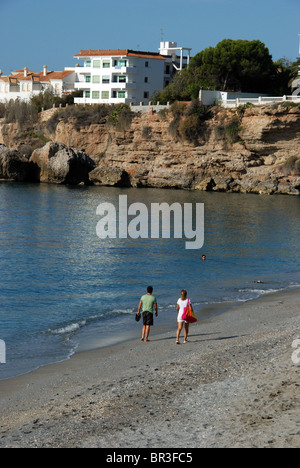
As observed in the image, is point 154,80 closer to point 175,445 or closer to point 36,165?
point 36,165

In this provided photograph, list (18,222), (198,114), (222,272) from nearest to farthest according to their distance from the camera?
(222,272), (18,222), (198,114)

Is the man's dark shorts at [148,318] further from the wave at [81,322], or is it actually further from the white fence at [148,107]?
the white fence at [148,107]

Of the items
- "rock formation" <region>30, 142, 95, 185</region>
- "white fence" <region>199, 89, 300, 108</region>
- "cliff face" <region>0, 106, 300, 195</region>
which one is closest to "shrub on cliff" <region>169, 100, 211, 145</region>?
"cliff face" <region>0, 106, 300, 195</region>

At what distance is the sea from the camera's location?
61.5 ft

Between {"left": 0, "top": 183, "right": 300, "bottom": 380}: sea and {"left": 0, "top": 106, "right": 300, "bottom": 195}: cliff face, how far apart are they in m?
16.6

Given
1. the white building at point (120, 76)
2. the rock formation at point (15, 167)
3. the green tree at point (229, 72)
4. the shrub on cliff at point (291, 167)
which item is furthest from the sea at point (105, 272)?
the white building at point (120, 76)

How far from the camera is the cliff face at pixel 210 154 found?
223ft

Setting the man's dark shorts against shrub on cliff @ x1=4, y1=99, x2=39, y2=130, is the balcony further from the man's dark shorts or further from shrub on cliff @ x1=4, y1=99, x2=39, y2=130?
the man's dark shorts

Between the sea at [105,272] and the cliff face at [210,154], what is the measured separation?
655 inches

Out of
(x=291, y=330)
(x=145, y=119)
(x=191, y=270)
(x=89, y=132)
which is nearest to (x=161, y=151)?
(x=145, y=119)

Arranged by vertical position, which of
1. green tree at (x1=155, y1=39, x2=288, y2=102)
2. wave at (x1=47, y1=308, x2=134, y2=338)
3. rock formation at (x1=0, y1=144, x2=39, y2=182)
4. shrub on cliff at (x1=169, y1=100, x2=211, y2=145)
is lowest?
wave at (x1=47, y1=308, x2=134, y2=338)

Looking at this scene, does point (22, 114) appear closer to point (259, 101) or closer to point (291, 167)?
point (259, 101)

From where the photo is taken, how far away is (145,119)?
7525 cm

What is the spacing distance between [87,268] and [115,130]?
164 feet
